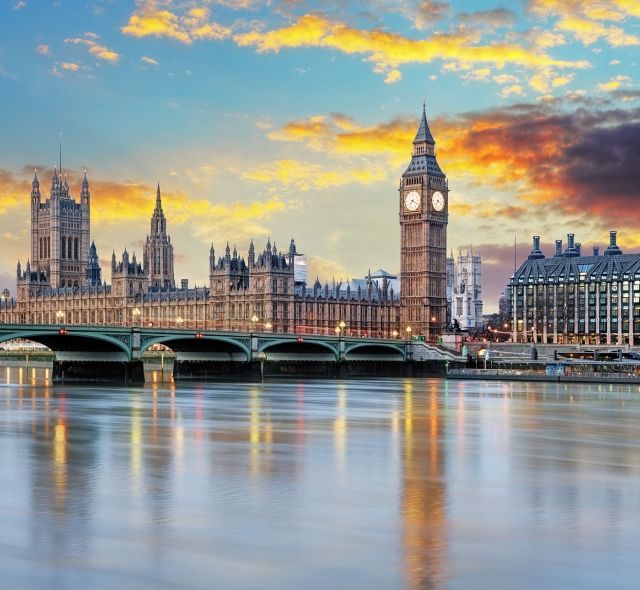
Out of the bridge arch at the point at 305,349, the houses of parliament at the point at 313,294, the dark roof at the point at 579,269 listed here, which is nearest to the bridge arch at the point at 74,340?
the bridge arch at the point at 305,349

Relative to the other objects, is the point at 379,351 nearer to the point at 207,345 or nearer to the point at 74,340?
the point at 207,345

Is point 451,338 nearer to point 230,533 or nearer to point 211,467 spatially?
point 211,467

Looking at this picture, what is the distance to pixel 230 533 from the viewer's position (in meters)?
18.6

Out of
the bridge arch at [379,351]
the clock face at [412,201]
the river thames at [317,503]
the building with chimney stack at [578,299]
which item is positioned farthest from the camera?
the building with chimney stack at [578,299]

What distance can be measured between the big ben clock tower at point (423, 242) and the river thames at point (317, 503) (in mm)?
94000

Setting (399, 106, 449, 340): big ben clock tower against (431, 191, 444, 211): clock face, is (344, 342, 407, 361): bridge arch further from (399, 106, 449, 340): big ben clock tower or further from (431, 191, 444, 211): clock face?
(431, 191, 444, 211): clock face

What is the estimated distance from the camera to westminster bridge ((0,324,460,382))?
75438 millimetres

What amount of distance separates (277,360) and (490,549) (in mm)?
87347

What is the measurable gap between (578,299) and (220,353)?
7482 centimetres

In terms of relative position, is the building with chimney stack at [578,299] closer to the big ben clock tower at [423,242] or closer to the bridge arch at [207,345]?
the big ben clock tower at [423,242]

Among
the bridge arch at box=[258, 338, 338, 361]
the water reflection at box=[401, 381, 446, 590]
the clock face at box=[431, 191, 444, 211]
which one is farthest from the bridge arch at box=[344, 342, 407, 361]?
the water reflection at box=[401, 381, 446, 590]

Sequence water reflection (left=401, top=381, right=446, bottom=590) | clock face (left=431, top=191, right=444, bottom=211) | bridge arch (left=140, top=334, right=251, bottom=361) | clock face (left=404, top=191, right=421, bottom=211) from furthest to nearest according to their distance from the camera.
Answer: clock face (left=431, top=191, right=444, bottom=211) → clock face (left=404, top=191, right=421, bottom=211) → bridge arch (left=140, top=334, right=251, bottom=361) → water reflection (left=401, top=381, right=446, bottom=590)

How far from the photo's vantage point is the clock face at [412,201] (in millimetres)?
140375

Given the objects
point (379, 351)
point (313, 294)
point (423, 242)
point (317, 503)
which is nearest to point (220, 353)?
point (379, 351)
